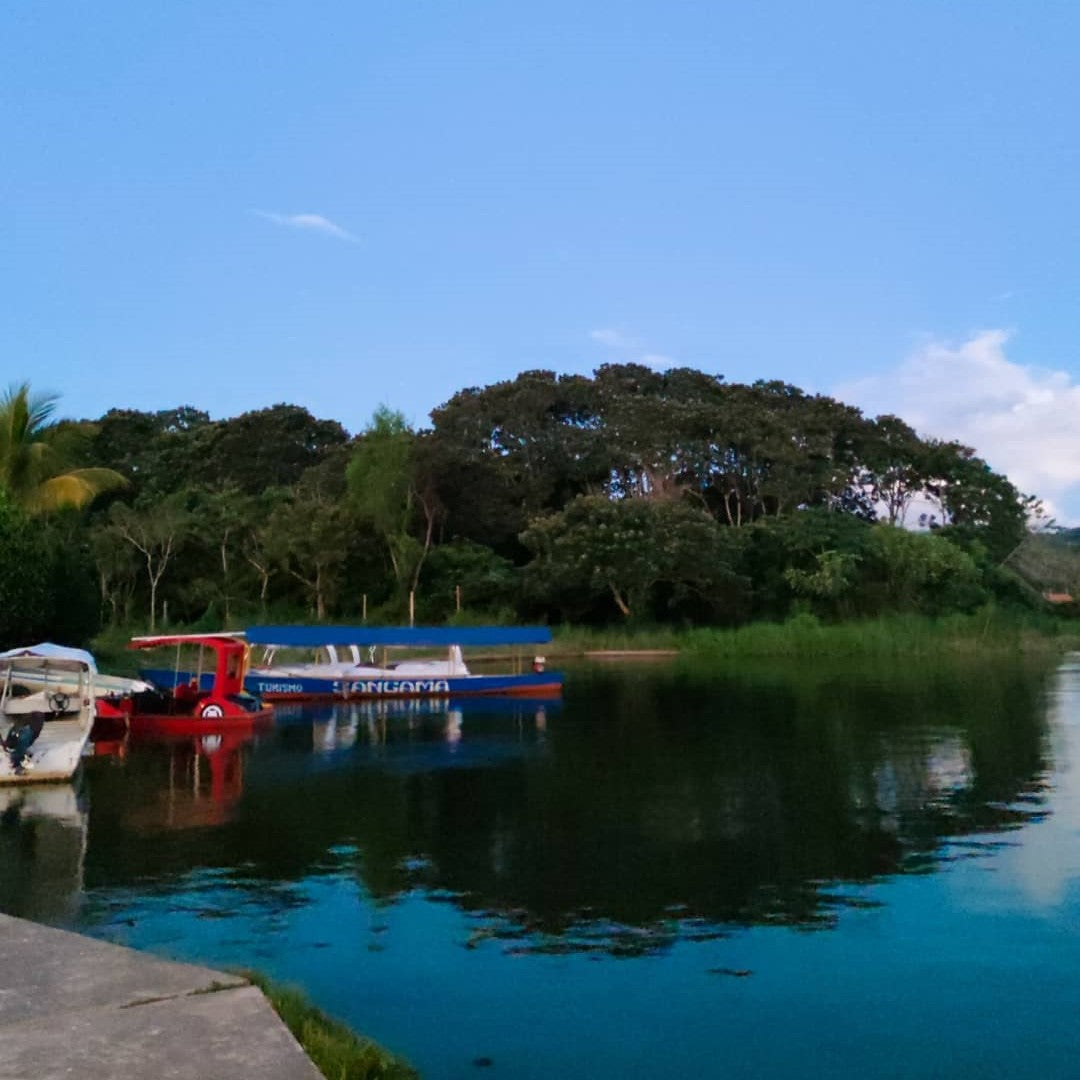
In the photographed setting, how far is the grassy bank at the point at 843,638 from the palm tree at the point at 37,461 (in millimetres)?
20496

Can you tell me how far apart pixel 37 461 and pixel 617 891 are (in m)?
24.2

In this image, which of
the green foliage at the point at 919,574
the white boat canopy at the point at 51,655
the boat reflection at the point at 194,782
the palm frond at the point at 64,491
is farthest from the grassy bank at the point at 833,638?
the white boat canopy at the point at 51,655

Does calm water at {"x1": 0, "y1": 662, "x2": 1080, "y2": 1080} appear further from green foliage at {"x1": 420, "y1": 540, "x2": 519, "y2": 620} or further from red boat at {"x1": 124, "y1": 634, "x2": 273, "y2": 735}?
green foliage at {"x1": 420, "y1": 540, "x2": 519, "y2": 620}

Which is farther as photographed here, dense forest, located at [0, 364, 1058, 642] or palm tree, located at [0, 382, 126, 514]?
dense forest, located at [0, 364, 1058, 642]

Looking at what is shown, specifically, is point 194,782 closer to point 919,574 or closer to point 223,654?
point 223,654

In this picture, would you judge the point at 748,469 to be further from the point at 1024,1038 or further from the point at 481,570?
the point at 1024,1038

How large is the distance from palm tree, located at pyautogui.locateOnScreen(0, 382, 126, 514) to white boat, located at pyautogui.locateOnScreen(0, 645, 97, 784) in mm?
8602

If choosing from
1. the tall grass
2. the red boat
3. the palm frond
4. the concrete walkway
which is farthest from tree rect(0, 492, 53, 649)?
the tall grass

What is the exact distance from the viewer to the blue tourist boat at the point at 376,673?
2833 centimetres

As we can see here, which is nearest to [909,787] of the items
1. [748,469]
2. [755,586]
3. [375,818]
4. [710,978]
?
[375,818]

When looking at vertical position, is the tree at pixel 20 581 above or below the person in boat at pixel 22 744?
above

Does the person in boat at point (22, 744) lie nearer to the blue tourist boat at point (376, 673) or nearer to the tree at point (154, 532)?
the blue tourist boat at point (376, 673)

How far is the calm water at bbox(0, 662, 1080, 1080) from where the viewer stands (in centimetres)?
709

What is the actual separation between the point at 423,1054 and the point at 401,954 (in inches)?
72.7
